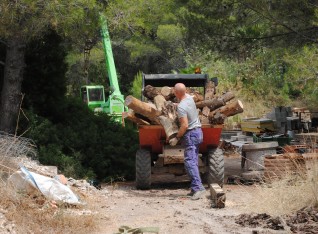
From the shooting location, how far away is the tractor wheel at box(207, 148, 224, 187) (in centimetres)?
1234

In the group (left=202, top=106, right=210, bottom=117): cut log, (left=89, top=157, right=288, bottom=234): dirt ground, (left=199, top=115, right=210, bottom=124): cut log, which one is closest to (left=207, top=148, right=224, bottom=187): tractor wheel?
(left=89, top=157, right=288, bottom=234): dirt ground

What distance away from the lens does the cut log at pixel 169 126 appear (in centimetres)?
1161

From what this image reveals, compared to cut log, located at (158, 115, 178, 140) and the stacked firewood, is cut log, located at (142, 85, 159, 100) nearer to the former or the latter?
the stacked firewood

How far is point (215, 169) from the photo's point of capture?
1238 cm

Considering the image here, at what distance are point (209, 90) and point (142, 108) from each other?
196cm

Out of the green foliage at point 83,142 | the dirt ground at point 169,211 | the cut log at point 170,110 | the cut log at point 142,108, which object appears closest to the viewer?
the dirt ground at point 169,211

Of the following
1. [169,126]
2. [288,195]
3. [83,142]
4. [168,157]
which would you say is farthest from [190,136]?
[83,142]

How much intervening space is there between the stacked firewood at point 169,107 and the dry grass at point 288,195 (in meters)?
2.71

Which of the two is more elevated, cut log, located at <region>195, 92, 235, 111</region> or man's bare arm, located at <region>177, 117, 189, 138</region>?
cut log, located at <region>195, 92, 235, 111</region>

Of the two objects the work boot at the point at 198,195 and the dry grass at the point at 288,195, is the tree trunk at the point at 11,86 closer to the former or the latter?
the work boot at the point at 198,195

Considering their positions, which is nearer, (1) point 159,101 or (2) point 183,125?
(2) point 183,125

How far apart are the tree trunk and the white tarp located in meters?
5.12

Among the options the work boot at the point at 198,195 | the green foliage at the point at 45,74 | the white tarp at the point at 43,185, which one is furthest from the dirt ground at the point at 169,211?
the green foliage at the point at 45,74

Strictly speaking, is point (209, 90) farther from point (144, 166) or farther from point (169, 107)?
point (144, 166)
